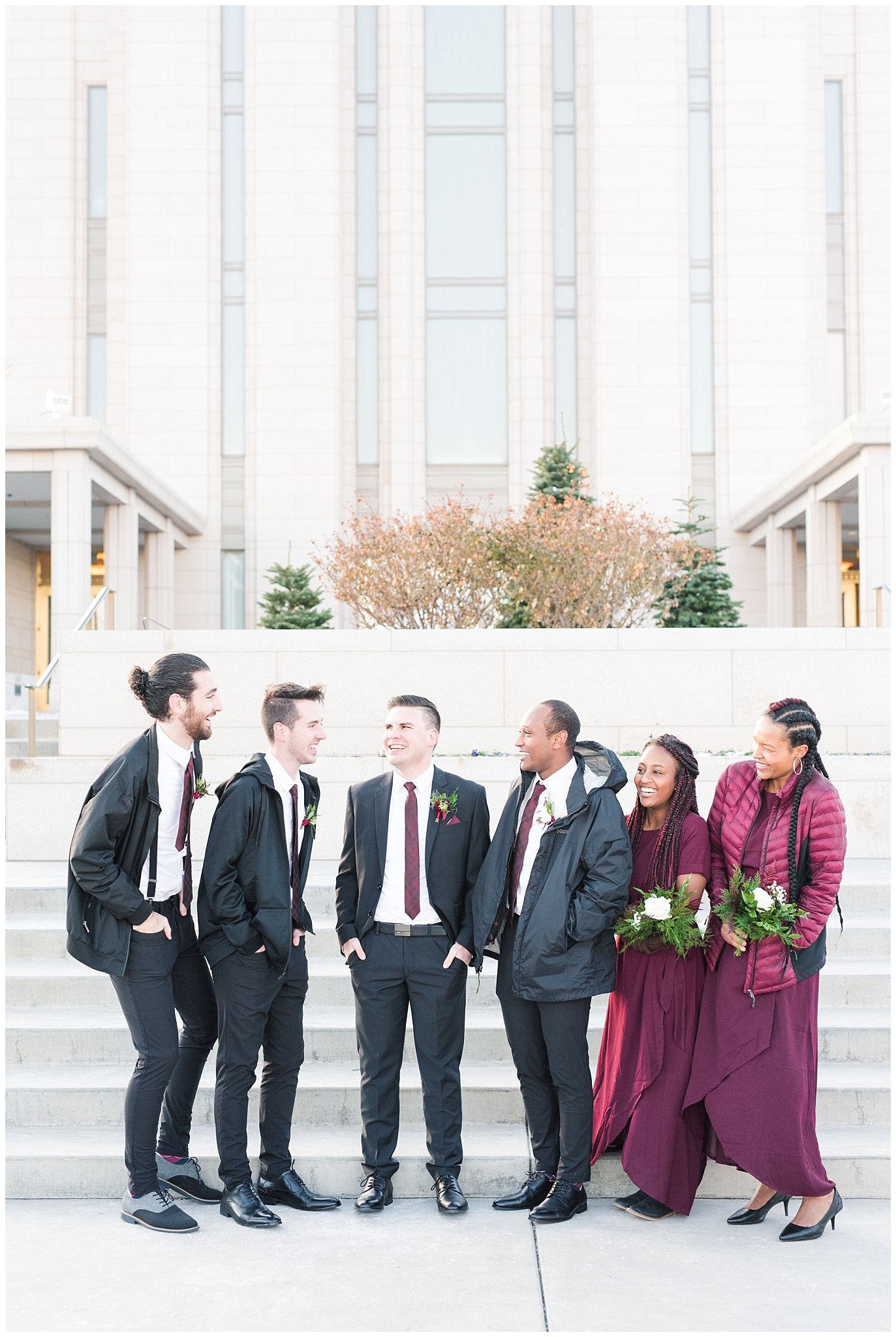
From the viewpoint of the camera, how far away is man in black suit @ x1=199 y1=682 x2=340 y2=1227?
4.74 metres

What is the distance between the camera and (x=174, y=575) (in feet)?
78.8

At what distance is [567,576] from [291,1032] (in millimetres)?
8293

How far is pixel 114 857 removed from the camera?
15.2 ft

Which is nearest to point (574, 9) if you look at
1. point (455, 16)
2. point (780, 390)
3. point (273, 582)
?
point (455, 16)

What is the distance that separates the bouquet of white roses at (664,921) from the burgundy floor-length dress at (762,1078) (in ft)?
0.68

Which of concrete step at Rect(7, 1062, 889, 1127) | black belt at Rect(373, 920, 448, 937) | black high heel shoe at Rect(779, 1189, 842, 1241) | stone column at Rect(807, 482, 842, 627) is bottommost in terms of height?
black high heel shoe at Rect(779, 1189, 842, 1241)

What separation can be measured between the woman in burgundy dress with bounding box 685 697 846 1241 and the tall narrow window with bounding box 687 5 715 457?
20.5m

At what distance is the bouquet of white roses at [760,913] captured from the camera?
14.7ft

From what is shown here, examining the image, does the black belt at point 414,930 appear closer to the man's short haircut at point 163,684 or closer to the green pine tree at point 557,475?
the man's short haircut at point 163,684

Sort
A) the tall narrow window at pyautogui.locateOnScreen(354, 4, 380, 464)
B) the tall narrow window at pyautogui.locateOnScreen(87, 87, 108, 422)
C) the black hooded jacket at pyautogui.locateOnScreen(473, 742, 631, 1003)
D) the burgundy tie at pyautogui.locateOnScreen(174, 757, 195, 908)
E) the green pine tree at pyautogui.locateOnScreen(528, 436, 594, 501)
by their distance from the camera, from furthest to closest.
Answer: the tall narrow window at pyautogui.locateOnScreen(87, 87, 108, 422) < the tall narrow window at pyautogui.locateOnScreen(354, 4, 380, 464) < the green pine tree at pyautogui.locateOnScreen(528, 436, 594, 501) < the burgundy tie at pyautogui.locateOnScreen(174, 757, 195, 908) < the black hooded jacket at pyautogui.locateOnScreen(473, 742, 631, 1003)

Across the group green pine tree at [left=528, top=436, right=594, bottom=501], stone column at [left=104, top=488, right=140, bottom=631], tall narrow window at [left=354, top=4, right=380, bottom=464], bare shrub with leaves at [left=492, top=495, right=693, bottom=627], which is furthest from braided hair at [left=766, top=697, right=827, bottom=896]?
tall narrow window at [left=354, top=4, right=380, bottom=464]

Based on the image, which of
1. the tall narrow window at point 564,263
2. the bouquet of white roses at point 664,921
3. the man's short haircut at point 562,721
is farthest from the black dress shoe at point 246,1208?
the tall narrow window at point 564,263

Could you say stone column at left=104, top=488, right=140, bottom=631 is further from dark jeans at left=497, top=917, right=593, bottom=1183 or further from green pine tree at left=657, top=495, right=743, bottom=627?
dark jeans at left=497, top=917, right=593, bottom=1183

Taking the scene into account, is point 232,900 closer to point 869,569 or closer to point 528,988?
point 528,988
